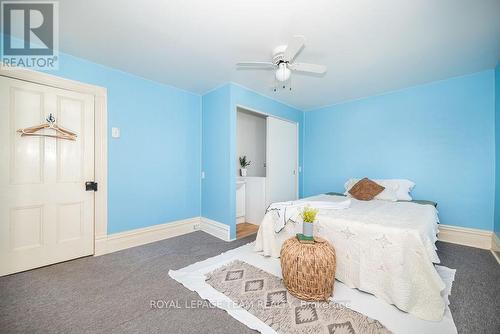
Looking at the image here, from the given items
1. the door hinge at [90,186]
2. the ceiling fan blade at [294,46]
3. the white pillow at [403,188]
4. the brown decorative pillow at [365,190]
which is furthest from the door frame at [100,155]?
the white pillow at [403,188]

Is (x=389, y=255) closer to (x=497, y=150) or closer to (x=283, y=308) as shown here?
(x=283, y=308)

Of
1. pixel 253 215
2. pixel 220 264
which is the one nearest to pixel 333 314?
pixel 220 264

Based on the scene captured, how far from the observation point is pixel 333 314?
4.86ft

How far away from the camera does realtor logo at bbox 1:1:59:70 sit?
1715 millimetres

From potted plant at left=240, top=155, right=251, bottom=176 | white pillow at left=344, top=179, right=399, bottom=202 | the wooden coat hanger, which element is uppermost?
the wooden coat hanger

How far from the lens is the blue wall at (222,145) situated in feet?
10.1

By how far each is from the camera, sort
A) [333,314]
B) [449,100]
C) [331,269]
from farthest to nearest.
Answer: [449,100]
[331,269]
[333,314]

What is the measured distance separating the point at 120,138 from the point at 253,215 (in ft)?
8.52

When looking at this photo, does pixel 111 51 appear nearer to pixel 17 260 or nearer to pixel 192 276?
pixel 17 260

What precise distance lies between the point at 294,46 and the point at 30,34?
102 inches

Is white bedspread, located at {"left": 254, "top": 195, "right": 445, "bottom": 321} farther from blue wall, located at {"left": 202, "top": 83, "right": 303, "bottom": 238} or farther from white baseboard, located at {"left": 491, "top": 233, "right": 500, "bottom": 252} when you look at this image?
blue wall, located at {"left": 202, "top": 83, "right": 303, "bottom": 238}

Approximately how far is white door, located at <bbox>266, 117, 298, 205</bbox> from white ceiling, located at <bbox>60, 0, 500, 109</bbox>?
1204 mm

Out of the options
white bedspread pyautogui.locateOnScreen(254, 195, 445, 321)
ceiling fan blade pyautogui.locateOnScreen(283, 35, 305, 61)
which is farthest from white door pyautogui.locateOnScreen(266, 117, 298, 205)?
ceiling fan blade pyautogui.locateOnScreen(283, 35, 305, 61)

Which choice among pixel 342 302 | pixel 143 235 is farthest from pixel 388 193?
pixel 143 235
